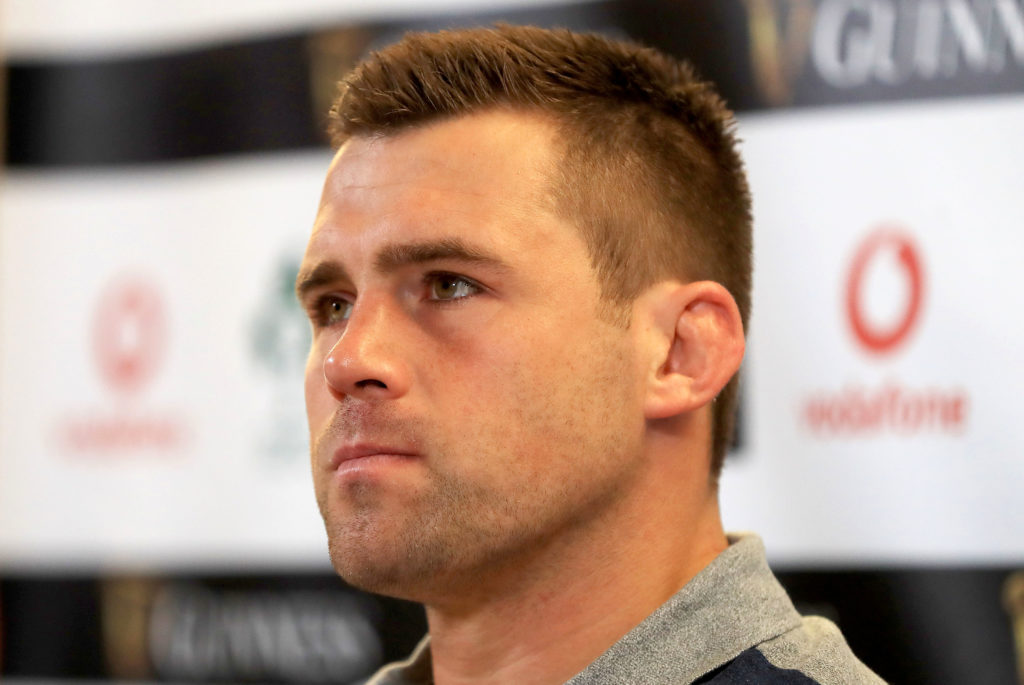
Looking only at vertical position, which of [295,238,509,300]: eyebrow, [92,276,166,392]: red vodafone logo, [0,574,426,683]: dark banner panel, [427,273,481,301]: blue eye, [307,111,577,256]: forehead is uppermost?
[307,111,577,256]: forehead

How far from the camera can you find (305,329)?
80.1 inches

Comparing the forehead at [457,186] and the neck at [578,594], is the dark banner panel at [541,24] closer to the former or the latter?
the forehead at [457,186]

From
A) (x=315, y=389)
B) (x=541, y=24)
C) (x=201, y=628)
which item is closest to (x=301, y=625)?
(x=201, y=628)

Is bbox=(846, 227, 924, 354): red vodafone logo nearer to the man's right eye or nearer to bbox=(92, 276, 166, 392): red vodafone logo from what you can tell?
the man's right eye

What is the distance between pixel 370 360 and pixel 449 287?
0.35 ft

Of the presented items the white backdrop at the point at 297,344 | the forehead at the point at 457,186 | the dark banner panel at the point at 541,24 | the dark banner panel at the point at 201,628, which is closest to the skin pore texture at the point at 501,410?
the forehead at the point at 457,186

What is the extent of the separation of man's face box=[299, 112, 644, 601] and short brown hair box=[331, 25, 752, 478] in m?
0.03

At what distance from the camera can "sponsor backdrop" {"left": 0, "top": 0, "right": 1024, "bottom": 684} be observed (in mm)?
1569

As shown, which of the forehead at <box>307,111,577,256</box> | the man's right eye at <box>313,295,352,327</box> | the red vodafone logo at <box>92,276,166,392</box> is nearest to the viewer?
the forehead at <box>307,111,577,256</box>

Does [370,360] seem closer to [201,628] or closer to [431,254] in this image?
[431,254]

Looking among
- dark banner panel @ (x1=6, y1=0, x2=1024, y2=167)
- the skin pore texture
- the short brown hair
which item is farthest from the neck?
dark banner panel @ (x1=6, y1=0, x2=1024, y2=167)

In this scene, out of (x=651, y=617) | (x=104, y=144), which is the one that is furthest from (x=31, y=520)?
(x=651, y=617)

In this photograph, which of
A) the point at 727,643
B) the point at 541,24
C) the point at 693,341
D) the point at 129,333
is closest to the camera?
the point at 727,643

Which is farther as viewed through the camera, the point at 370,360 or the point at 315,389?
the point at 315,389
